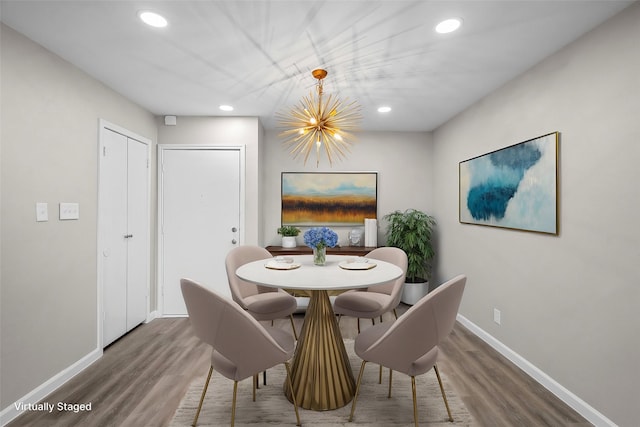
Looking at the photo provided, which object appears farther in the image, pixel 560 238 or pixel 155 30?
pixel 560 238

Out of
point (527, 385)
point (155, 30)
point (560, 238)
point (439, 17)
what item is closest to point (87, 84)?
point (155, 30)

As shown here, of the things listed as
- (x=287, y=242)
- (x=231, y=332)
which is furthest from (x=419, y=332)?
(x=287, y=242)

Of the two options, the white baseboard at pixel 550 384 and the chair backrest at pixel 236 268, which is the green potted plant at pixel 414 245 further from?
the chair backrest at pixel 236 268

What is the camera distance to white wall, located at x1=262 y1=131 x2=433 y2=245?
4480mm

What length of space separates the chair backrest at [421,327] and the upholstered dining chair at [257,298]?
1.06 metres

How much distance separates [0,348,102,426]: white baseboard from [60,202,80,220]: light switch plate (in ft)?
3.69

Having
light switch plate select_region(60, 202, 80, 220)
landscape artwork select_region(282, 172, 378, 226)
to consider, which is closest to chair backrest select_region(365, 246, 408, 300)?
landscape artwork select_region(282, 172, 378, 226)

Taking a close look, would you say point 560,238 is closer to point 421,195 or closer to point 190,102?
point 421,195

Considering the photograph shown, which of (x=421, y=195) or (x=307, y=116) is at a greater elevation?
(x=307, y=116)

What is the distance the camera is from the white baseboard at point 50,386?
75.9 inches

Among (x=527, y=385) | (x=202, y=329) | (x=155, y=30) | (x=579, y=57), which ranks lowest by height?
(x=527, y=385)

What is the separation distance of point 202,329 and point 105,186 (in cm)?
202

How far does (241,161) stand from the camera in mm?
3811

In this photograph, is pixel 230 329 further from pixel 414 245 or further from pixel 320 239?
pixel 414 245
